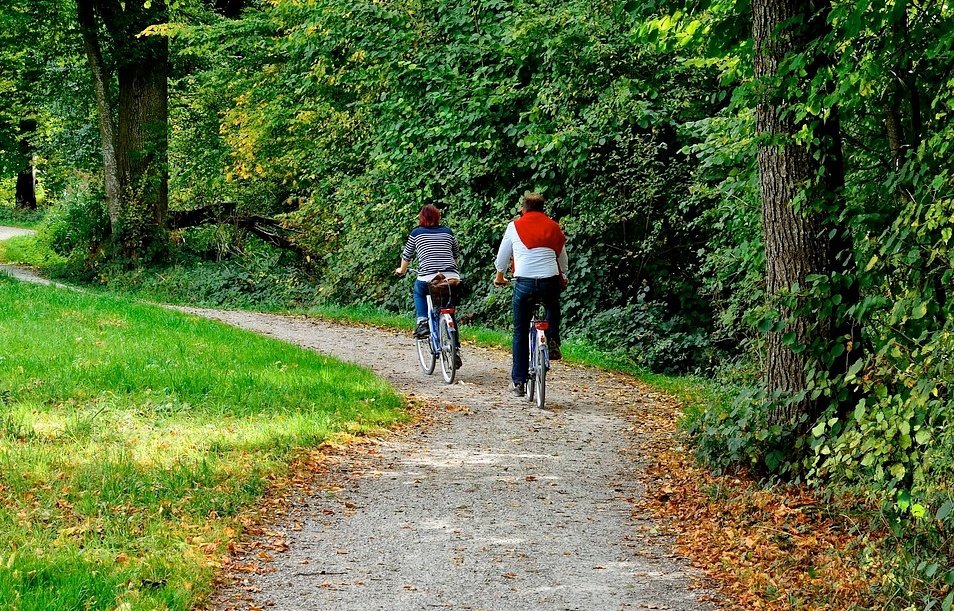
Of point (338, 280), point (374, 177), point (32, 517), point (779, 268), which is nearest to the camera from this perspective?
point (32, 517)

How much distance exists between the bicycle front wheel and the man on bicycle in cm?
15

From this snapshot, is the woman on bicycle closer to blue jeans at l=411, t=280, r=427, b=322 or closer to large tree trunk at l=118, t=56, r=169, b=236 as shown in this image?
blue jeans at l=411, t=280, r=427, b=322

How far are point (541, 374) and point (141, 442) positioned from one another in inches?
169

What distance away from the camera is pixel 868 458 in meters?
5.45

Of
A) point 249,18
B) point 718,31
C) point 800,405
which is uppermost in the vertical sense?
point 249,18

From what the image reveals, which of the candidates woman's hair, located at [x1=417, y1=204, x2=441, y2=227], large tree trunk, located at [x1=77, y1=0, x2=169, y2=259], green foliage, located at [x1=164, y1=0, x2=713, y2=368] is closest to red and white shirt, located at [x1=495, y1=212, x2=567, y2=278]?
woman's hair, located at [x1=417, y1=204, x2=441, y2=227]

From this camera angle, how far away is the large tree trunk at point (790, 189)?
7117mm

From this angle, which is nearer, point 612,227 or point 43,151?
point 612,227

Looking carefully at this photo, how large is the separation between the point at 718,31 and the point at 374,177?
1414 cm

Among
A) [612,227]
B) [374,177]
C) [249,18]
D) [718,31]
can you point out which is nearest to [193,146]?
[249,18]

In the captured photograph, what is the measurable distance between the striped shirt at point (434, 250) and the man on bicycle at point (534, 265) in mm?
1630

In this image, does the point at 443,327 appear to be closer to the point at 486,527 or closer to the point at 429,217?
the point at 429,217

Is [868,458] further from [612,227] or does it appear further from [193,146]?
[193,146]

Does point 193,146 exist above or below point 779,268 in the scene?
above
